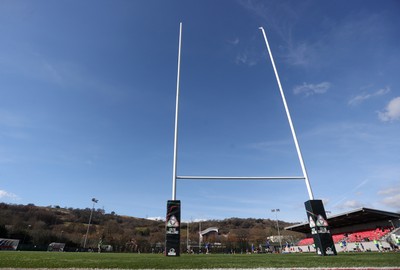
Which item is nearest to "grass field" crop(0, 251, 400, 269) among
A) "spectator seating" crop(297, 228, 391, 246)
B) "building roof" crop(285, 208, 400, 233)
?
"building roof" crop(285, 208, 400, 233)

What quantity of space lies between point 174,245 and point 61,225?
3305 inches

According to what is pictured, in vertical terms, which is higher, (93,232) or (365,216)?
(93,232)

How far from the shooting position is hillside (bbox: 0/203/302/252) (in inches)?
1698

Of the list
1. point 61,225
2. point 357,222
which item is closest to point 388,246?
point 357,222

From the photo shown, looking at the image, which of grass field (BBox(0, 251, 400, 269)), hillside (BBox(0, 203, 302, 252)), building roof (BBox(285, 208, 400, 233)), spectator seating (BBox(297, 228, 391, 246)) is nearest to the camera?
grass field (BBox(0, 251, 400, 269))

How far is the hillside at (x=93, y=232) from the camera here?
1698 inches

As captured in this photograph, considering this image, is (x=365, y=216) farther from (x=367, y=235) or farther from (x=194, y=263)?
(x=194, y=263)

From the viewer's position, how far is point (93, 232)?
72.8 meters

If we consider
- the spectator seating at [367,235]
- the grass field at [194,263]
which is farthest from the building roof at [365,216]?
the grass field at [194,263]

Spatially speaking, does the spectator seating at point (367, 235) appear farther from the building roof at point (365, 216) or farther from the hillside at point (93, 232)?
the hillside at point (93, 232)

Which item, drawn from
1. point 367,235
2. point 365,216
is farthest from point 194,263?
point 367,235

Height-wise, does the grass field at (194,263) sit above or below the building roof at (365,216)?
below

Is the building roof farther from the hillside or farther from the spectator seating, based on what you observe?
the hillside

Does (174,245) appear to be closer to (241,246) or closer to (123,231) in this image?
(241,246)
